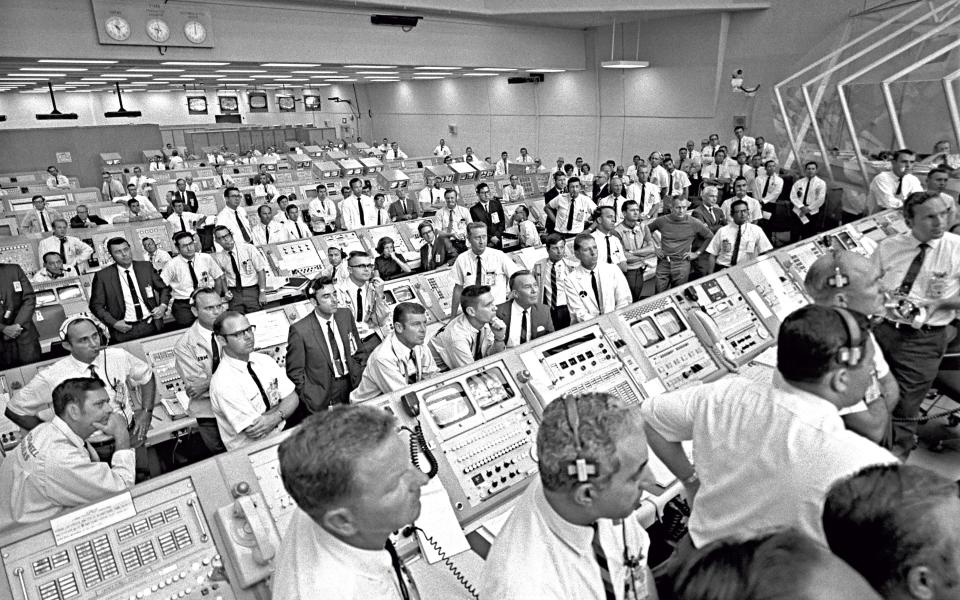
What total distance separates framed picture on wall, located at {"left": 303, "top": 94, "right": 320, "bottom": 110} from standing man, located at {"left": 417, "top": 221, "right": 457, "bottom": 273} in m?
18.0

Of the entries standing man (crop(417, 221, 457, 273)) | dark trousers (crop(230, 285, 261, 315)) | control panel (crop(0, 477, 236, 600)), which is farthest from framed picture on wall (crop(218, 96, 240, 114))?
control panel (crop(0, 477, 236, 600))

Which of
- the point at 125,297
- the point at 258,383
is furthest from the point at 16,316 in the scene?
the point at 258,383

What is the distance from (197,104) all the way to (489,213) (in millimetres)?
16871

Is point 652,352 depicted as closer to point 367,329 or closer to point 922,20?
point 367,329

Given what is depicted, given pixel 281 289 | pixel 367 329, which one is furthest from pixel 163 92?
pixel 367 329

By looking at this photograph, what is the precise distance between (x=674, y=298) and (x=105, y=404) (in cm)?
296

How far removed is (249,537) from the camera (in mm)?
1892

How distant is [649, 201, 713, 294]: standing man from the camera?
6141 millimetres

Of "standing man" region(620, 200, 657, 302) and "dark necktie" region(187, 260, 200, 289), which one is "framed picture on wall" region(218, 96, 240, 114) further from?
"standing man" region(620, 200, 657, 302)

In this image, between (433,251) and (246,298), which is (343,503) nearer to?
(246,298)

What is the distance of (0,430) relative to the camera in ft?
11.1

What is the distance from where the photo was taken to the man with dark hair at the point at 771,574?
0.83m

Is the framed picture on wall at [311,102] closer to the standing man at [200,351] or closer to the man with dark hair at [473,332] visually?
the standing man at [200,351]

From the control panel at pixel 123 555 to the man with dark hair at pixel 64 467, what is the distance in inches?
9.6
